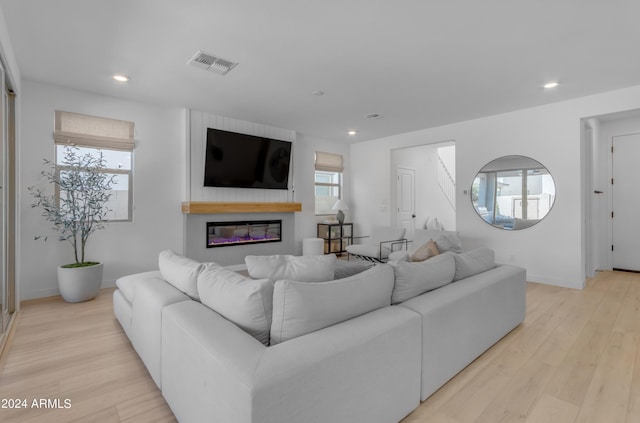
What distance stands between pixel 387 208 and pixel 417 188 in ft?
4.53

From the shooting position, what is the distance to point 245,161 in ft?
17.7

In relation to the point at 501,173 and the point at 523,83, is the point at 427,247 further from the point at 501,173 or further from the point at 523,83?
the point at 501,173

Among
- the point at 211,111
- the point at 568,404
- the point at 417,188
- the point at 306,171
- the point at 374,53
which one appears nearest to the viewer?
the point at 568,404

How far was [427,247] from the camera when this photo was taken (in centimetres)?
316

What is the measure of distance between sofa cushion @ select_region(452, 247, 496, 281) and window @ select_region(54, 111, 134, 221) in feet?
14.0

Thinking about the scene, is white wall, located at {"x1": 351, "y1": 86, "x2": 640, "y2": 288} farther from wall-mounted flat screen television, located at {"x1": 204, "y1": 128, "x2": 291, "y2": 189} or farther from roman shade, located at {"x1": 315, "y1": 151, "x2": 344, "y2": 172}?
wall-mounted flat screen television, located at {"x1": 204, "y1": 128, "x2": 291, "y2": 189}

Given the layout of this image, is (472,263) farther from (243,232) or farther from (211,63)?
(243,232)

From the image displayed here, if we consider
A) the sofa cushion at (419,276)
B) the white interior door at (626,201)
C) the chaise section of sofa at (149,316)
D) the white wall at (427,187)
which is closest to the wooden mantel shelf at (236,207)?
the chaise section of sofa at (149,316)

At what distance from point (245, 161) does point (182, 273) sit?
3.56 metres

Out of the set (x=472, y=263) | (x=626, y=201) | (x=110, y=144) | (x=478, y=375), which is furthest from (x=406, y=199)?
(x=110, y=144)

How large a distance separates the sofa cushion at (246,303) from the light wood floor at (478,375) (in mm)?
737

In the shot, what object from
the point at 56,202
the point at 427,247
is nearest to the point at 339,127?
the point at 427,247

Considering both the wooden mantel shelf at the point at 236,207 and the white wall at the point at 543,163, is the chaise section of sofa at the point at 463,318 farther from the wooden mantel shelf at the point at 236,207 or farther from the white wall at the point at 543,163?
the wooden mantel shelf at the point at 236,207

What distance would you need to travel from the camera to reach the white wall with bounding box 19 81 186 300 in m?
3.68
